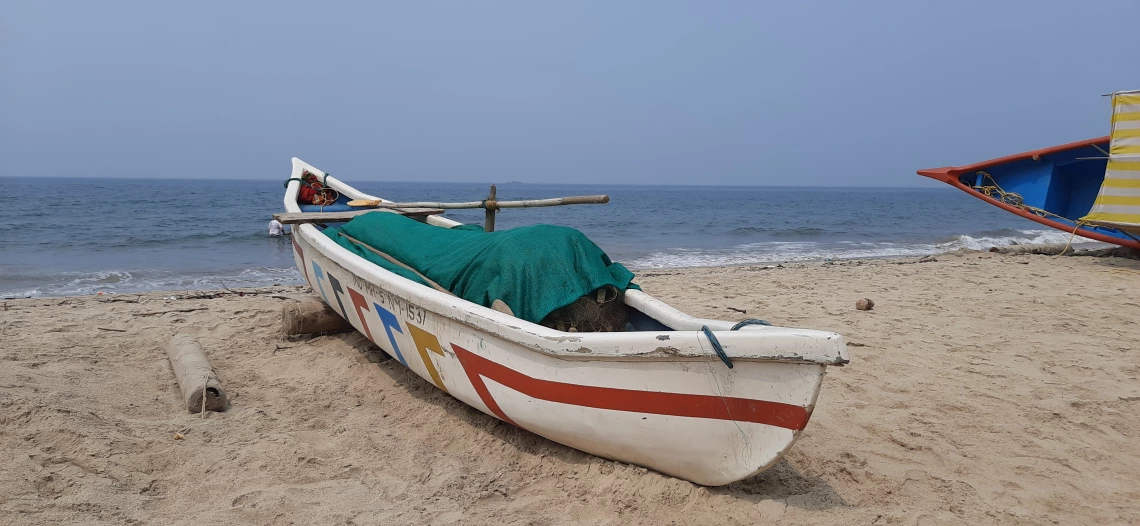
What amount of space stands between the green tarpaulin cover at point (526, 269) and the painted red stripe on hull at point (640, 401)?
42 centimetres

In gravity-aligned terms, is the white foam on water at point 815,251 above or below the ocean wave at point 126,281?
above

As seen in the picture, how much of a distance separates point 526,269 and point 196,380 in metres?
1.85

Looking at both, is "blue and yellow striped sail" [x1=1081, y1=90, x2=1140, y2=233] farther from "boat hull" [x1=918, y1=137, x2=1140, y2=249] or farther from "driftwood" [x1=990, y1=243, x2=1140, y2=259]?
"driftwood" [x1=990, y1=243, x2=1140, y2=259]

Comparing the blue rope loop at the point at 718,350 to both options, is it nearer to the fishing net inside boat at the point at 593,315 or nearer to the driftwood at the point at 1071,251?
the fishing net inside boat at the point at 593,315

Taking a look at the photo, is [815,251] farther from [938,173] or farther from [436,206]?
[436,206]

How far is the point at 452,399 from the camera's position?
3.63m

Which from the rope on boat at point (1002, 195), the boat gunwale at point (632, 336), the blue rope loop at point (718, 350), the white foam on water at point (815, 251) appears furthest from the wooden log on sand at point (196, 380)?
the rope on boat at point (1002, 195)

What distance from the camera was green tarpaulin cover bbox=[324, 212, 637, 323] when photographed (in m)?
3.26

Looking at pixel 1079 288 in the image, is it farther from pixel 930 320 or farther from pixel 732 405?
pixel 732 405

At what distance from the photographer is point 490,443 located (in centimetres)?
309

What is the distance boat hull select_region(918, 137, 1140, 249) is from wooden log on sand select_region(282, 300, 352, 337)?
9.16 metres

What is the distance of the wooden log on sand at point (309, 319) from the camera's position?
4.87m

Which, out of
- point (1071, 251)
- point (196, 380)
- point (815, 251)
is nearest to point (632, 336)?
point (196, 380)

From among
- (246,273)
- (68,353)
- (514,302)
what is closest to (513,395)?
(514,302)
